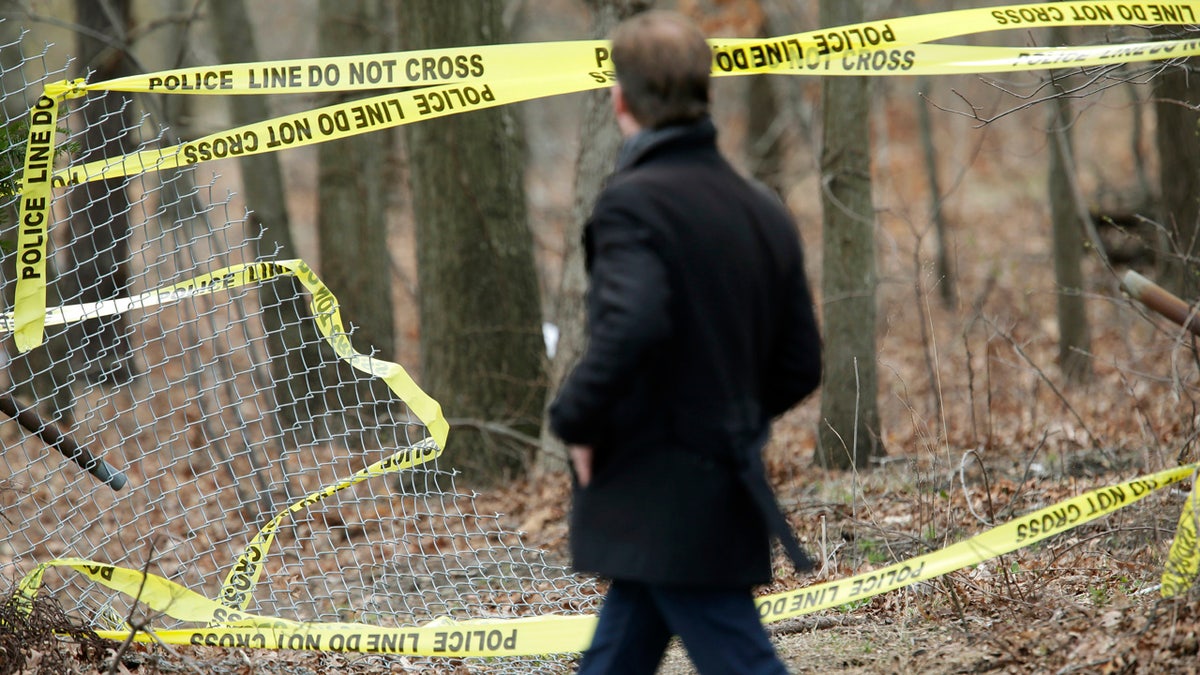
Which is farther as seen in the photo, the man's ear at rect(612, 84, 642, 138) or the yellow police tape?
the yellow police tape

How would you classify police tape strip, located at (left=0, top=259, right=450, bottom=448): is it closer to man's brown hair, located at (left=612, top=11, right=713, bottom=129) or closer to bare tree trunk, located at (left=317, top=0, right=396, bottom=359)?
man's brown hair, located at (left=612, top=11, right=713, bottom=129)

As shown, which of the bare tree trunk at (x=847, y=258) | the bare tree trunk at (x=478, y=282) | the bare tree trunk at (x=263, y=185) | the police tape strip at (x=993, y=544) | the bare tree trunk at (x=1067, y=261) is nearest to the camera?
the police tape strip at (x=993, y=544)

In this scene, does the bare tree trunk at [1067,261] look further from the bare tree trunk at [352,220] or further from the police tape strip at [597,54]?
the bare tree trunk at [352,220]

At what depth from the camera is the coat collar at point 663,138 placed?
109 inches

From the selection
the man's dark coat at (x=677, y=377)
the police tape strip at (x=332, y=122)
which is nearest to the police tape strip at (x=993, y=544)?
the man's dark coat at (x=677, y=377)

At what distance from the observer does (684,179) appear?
9.01 ft

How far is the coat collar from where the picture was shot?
277 cm

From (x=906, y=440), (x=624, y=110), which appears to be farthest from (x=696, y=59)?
(x=906, y=440)

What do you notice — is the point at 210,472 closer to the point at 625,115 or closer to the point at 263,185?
the point at 625,115

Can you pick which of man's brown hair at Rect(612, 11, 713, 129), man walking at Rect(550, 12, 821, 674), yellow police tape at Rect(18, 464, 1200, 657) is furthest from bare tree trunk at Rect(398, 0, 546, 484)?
man's brown hair at Rect(612, 11, 713, 129)

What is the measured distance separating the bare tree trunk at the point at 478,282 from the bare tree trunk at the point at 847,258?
2.53m

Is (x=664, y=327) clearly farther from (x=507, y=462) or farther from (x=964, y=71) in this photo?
(x=507, y=462)

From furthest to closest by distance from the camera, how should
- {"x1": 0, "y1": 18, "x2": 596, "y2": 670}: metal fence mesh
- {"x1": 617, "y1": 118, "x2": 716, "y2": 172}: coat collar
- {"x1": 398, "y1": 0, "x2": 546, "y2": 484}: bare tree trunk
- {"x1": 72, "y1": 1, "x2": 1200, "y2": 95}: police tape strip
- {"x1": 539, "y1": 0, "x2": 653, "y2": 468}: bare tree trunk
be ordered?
{"x1": 398, "y1": 0, "x2": 546, "y2": 484}: bare tree trunk
{"x1": 539, "y1": 0, "x2": 653, "y2": 468}: bare tree trunk
{"x1": 0, "y1": 18, "x2": 596, "y2": 670}: metal fence mesh
{"x1": 72, "y1": 1, "x2": 1200, "y2": 95}: police tape strip
{"x1": 617, "y1": 118, "x2": 716, "y2": 172}: coat collar

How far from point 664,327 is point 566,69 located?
2.41 metres
